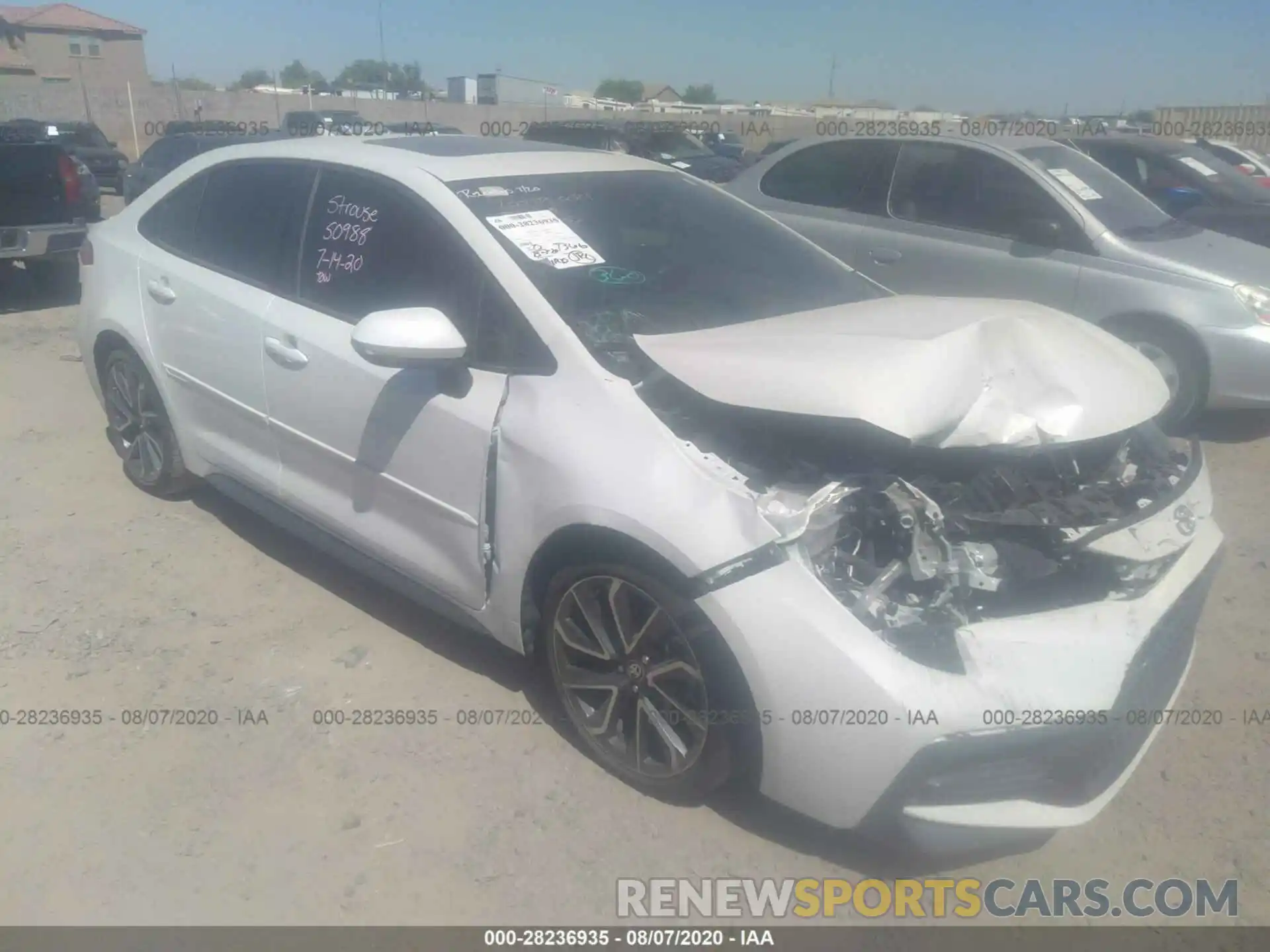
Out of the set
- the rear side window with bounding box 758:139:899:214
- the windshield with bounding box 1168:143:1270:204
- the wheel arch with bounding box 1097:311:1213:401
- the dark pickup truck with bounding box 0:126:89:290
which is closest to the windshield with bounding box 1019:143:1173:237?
the wheel arch with bounding box 1097:311:1213:401

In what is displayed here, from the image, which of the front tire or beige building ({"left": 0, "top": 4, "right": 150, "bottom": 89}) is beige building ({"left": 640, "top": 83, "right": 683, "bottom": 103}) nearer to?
beige building ({"left": 0, "top": 4, "right": 150, "bottom": 89})

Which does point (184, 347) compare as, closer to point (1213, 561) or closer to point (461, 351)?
point (461, 351)

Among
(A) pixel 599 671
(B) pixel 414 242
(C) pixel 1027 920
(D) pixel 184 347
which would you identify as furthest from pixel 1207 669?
(D) pixel 184 347

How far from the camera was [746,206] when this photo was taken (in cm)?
390

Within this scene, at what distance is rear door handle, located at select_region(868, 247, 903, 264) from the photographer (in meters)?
6.19

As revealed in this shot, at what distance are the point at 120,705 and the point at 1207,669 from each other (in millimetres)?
3699

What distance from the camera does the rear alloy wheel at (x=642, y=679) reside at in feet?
8.00

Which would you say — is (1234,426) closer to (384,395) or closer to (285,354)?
(384,395)

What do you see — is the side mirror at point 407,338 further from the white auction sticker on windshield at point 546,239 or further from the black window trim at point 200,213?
the black window trim at point 200,213

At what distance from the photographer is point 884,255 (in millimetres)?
6215

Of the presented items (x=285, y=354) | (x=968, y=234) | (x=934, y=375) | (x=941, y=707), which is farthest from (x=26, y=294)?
(x=941, y=707)

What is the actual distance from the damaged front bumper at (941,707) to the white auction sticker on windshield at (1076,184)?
4255mm

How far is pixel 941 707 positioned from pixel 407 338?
1700 mm

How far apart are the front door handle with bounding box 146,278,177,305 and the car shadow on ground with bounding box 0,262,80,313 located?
5.82 metres
